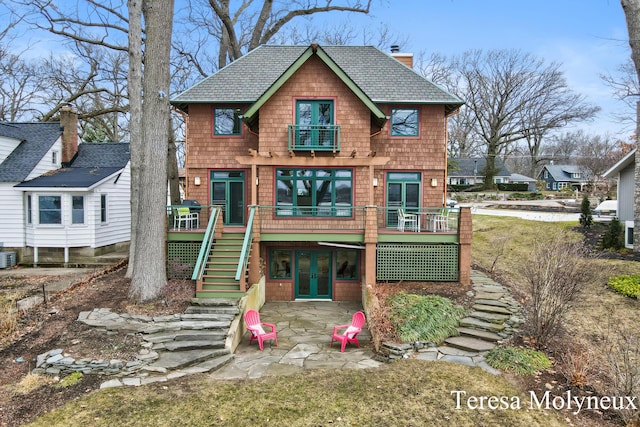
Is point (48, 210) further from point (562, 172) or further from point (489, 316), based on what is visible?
point (562, 172)

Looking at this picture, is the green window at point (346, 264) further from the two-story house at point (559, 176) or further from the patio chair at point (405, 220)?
the two-story house at point (559, 176)

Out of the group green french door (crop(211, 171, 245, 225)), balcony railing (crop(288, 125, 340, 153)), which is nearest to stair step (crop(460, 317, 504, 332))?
balcony railing (crop(288, 125, 340, 153))

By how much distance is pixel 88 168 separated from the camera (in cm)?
1823

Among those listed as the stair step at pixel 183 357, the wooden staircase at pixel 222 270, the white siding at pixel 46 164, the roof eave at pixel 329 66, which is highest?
the roof eave at pixel 329 66

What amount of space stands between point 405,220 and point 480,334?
5109 millimetres

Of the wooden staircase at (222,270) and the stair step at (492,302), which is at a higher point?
the wooden staircase at (222,270)

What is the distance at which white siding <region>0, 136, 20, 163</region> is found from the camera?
666 inches

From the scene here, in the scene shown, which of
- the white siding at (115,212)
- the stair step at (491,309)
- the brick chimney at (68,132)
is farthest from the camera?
the brick chimney at (68,132)

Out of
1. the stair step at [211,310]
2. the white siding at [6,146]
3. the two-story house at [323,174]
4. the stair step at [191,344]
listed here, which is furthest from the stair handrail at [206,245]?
the white siding at [6,146]

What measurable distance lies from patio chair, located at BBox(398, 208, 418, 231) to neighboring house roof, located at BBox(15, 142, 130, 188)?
12.8 m

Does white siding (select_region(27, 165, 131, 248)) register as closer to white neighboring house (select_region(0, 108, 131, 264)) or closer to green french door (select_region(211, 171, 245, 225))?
white neighboring house (select_region(0, 108, 131, 264))

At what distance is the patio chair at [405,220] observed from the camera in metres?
13.3

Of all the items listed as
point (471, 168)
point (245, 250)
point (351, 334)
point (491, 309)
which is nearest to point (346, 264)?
point (245, 250)

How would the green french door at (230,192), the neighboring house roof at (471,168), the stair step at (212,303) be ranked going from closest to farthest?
the stair step at (212,303)
the green french door at (230,192)
the neighboring house roof at (471,168)
